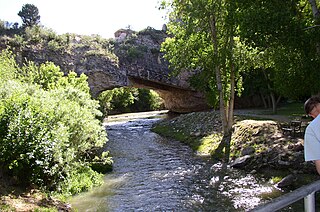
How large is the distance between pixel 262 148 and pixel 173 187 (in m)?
6.26

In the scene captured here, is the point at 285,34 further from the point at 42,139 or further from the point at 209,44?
the point at 42,139

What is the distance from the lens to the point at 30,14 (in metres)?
49.6

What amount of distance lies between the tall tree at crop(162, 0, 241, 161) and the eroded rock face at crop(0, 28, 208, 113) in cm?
1770

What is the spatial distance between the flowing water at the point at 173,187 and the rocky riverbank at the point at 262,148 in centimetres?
96

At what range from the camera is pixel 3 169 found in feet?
38.4

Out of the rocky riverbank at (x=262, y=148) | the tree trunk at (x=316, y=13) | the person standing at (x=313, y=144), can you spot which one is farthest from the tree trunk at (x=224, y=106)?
the person standing at (x=313, y=144)

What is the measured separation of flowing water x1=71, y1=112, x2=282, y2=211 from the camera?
1205 centimetres

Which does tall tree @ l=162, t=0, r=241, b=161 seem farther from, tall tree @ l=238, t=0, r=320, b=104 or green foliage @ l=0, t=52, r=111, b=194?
green foliage @ l=0, t=52, r=111, b=194

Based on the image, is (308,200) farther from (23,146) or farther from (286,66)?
(286,66)

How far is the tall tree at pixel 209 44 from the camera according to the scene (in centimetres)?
2044

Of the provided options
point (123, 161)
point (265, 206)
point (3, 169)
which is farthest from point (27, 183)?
point (265, 206)

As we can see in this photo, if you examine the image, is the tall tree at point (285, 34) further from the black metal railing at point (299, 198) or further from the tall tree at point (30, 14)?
the tall tree at point (30, 14)

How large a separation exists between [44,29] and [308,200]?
44039 mm

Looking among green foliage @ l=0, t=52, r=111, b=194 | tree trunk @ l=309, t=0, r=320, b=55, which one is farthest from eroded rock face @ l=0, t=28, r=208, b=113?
tree trunk @ l=309, t=0, r=320, b=55
